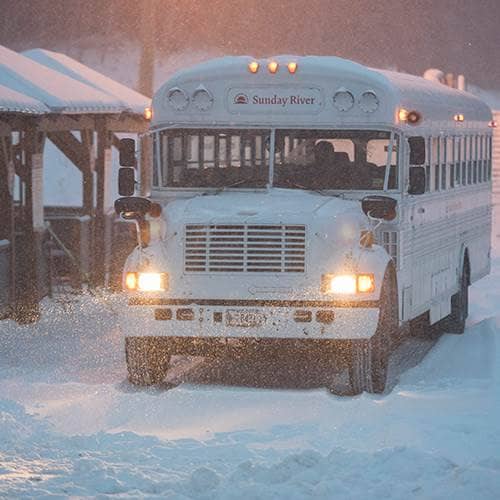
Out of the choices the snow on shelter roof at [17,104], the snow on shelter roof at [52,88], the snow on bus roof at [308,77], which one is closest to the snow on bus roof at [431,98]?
the snow on bus roof at [308,77]

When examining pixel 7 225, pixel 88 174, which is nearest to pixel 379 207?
pixel 7 225

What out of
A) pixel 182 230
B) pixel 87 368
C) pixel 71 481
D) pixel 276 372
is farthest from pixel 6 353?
pixel 71 481

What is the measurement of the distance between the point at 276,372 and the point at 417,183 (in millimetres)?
2133

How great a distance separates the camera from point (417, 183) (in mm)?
13219

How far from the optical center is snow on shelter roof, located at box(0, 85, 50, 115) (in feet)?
54.0

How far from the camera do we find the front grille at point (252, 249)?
12109mm

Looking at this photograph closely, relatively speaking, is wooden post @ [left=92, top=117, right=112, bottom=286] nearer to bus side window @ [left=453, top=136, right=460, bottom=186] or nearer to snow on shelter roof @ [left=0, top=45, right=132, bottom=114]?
snow on shelter roof @ [left=0, top=45, right=132, bottom=114]

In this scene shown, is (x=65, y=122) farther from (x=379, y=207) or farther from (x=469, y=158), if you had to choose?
(x=379, y=207)

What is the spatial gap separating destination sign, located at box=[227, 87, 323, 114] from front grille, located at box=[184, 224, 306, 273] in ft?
5.43

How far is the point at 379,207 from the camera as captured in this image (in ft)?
41.8

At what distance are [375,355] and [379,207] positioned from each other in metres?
1.12

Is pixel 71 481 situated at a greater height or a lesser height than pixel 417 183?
lesser

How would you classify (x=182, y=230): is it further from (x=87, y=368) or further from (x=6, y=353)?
(x=6, y=353)

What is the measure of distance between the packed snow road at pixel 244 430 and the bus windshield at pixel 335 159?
5.32 feet
